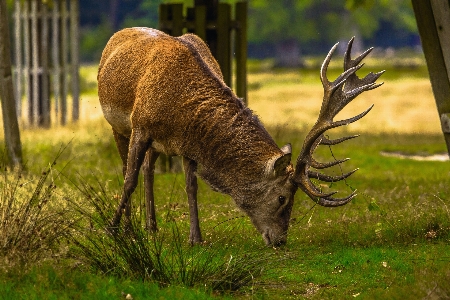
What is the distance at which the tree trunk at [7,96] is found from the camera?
42.8 feet

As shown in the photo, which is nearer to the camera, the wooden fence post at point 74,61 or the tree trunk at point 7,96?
the tree trunk at point 7,96

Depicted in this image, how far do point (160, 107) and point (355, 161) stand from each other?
9521mm

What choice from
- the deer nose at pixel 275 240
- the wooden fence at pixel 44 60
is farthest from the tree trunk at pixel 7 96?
the wooden fence at pixel 44 60

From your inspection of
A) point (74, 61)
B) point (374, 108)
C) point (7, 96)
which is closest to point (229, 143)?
point (7, 96)

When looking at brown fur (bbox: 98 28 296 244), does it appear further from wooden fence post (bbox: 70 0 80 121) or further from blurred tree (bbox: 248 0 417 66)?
blurred tree (bbox: 248 0 417 66)

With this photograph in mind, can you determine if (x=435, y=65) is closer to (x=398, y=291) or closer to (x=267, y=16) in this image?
(x=398, y=291)

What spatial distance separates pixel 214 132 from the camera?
9.09 m

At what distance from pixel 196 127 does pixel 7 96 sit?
4.89m

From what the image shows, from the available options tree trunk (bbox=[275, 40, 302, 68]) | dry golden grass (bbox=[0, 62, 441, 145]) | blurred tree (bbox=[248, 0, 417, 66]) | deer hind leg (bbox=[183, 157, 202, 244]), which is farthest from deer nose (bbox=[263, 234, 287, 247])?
tree trunk (bbox=[275, 40, 302, 68])

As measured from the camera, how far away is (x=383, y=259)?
9078mm

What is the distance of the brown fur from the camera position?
8.90m

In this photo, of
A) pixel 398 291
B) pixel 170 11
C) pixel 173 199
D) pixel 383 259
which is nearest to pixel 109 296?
pixel 398 291

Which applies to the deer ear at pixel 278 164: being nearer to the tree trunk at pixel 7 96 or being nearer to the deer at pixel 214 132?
the deer at pixel 214 132

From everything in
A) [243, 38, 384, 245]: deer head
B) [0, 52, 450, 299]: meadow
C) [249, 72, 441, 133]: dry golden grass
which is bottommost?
[249, 72, 441, 133]: dry golden grass
